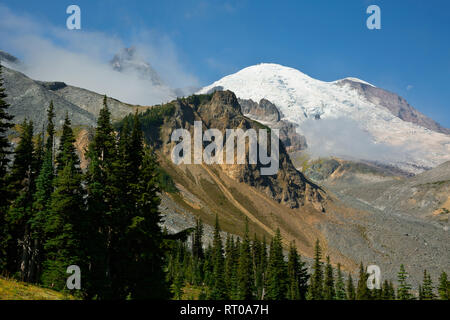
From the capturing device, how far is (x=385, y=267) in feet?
528

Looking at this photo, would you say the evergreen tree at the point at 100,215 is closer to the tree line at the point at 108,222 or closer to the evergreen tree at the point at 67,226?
the tree line at the point at 108,222

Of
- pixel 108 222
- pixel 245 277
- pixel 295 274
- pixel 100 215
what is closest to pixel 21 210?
pixel 100 215

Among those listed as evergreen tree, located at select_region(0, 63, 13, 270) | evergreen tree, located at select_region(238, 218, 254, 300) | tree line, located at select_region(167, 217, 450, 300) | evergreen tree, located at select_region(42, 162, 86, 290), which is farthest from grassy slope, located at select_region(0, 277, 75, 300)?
evergreen tree, located at select_region(238, 218, 254, 300)

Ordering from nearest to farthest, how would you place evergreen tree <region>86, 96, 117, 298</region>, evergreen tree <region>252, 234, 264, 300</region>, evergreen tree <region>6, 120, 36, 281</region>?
evergreen tree <region>86, 96, 117, 298</region>, evergreen tree <region>6, 120, 36, 281</region>, evergreen tree <region>252, 234, 264, 300</region>

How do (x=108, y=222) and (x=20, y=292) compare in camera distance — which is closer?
(x=20, y=292)

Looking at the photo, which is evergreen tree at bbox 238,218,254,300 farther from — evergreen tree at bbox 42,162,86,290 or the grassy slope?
the grassy slope

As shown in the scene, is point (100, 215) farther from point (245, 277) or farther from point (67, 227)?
point (245, 277)

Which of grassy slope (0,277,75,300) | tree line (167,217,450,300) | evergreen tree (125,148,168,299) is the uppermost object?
evergreen tree (125,148,168,299)

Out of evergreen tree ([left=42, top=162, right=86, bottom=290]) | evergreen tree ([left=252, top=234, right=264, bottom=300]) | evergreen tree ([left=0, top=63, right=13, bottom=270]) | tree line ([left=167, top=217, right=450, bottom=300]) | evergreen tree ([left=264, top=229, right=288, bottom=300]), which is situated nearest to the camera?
evergreen tree ([left=42, top=162, right=86, bottom=290])

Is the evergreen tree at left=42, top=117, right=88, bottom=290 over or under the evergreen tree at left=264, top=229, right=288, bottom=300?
over

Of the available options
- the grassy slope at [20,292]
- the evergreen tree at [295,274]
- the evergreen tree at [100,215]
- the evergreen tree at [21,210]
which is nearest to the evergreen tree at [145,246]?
the evergreen tree at [100,215]

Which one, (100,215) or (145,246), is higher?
(100,215)

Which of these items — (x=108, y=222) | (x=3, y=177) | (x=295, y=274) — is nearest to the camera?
(x=108, y=222)
